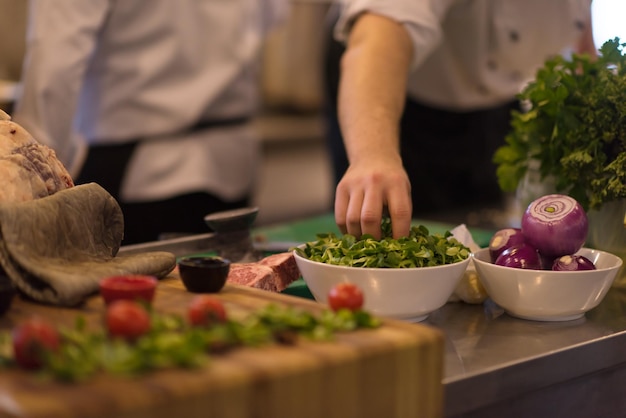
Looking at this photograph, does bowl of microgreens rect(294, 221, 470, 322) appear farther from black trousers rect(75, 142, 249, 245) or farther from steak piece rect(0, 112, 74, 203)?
black trousers rect(75, 142, 249, 245)

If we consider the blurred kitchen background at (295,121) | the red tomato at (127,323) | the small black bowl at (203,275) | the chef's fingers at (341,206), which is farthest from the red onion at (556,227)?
the blurred kitchen background at (295,121)

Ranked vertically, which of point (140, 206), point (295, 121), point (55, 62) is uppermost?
point (55, 62)

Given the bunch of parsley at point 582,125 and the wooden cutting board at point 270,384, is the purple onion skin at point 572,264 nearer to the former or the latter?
the bunch of parsley at point 582,125

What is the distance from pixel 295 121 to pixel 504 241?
4.87m

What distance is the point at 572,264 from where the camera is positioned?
129 cm

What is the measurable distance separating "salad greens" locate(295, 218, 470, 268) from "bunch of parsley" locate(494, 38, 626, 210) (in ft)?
1.03

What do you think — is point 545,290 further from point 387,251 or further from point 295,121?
point 295,121

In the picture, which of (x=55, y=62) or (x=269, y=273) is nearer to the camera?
(x=269, y=273)

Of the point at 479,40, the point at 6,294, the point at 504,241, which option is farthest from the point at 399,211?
the point at 479,40

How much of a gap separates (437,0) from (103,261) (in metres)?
1.02

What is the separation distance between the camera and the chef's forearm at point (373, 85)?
1.54m

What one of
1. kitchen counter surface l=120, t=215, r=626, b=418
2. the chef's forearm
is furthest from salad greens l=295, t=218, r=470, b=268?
the chef's forearm

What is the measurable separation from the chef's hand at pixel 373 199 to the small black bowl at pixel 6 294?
534 mm

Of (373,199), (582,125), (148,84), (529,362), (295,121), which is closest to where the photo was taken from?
(529,362)
